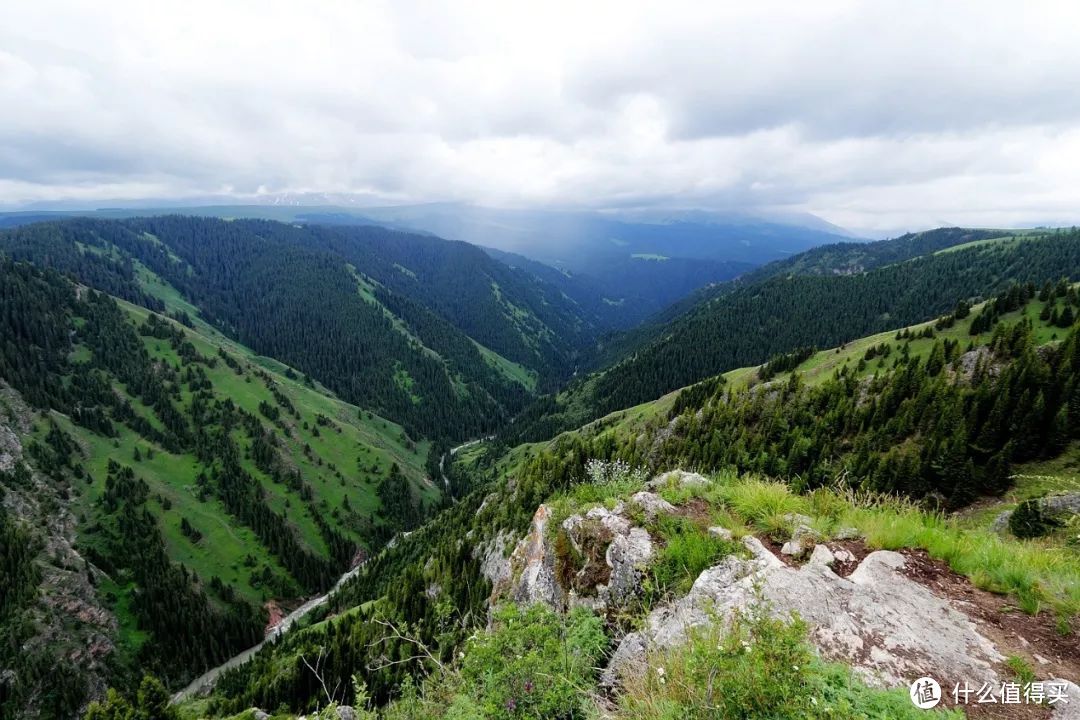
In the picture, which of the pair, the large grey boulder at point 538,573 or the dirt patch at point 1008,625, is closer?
the dirt patch at point 1008,625

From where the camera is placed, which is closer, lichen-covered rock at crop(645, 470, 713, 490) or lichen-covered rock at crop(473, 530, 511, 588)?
lichen-covered rock at crop(645, 470, 713, 490)

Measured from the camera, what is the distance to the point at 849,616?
292 inches

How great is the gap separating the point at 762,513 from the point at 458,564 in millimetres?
58773

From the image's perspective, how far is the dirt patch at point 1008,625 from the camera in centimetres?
626

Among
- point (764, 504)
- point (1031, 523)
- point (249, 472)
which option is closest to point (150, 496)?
point (249, 472)

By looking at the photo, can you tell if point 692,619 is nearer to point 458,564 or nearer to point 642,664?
point 642,664

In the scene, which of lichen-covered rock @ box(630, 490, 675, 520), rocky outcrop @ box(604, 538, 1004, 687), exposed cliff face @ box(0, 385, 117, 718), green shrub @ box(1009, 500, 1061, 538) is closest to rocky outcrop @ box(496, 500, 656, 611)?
lichen-covered rock @ box(630, 490, 675, 520)

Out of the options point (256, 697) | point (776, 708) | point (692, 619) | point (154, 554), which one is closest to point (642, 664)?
point (692, 619)

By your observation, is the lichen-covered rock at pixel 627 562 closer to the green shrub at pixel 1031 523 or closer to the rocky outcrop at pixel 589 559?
the rocky outcrop at pixel 589 559

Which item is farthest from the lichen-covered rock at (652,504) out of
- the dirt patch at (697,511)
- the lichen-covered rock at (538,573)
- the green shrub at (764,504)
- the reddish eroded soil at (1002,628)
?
the reddish eroded soil at (1002,628)

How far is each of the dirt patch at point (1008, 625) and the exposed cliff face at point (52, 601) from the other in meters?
134

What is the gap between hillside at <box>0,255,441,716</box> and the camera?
97.3 meters

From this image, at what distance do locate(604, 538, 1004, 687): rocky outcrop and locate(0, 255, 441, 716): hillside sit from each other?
429ft

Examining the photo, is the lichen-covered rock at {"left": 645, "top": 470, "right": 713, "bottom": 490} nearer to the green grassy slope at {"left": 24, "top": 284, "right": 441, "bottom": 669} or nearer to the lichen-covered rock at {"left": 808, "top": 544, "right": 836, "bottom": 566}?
the lichen-covered rock at {"left": 808, "top": 544, "right": 836, "bottom": 566}
